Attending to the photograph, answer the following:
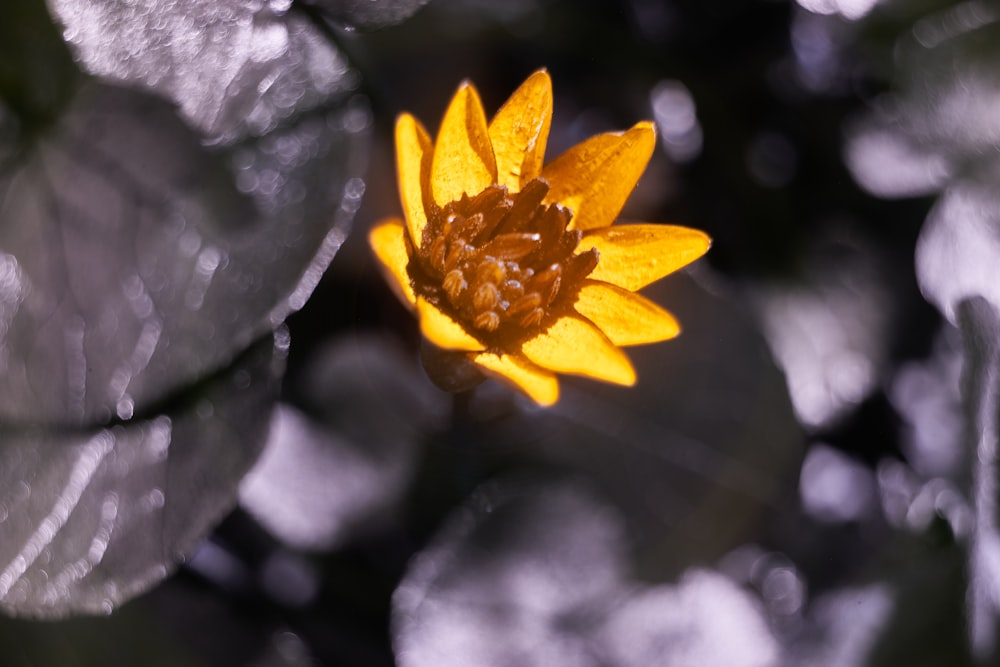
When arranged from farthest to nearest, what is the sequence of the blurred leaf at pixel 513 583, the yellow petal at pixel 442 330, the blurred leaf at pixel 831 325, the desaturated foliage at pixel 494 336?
the blurred leaf at pixel 831 325 → the blurred leaf at pixel 513 583 → the desaturated foliage at pixel 494 336 → the yellow petal at pixel 442 330

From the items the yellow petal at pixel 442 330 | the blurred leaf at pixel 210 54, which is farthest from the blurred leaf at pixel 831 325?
the blurred leaf at pixel 210 54

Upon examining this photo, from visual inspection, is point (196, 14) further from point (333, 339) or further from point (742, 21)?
point (742, 21)

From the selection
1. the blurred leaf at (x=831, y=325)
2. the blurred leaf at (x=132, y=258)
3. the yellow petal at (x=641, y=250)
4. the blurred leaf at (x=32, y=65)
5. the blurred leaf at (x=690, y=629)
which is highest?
the blurred leaf at (x=32, y=65)

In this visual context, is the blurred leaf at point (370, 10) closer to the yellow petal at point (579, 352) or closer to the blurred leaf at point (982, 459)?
the yellow petal at point (579, 352)

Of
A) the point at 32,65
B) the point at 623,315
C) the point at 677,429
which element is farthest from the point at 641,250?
the point at 32,65

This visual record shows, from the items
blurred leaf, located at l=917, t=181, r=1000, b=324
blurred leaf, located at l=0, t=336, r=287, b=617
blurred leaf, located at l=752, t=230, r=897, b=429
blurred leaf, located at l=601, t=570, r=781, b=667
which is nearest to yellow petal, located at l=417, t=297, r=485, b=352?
blurred leaf, located at l=0, t=336, r=287, b=617

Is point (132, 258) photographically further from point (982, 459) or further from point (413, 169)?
point (982, 459)
